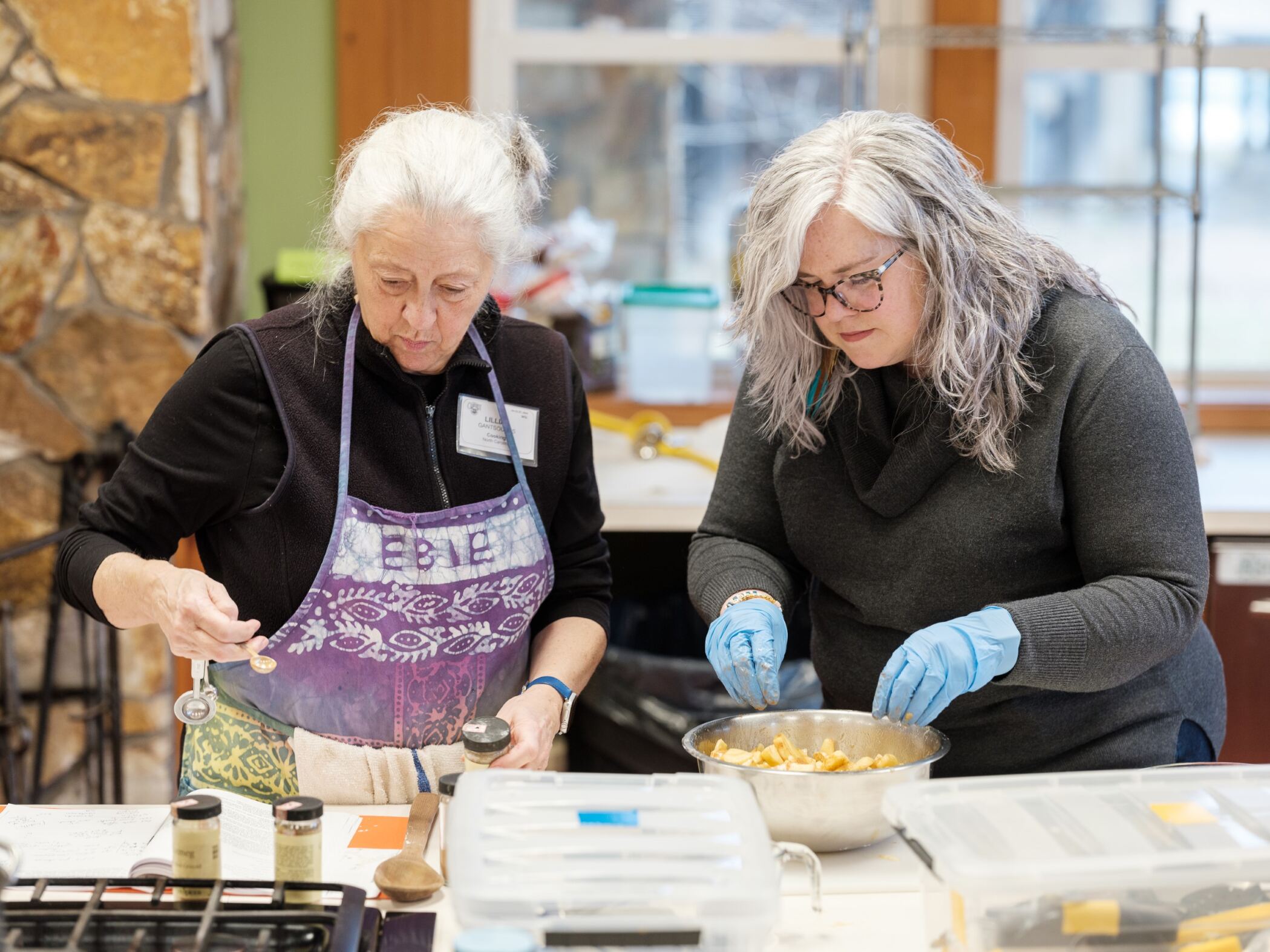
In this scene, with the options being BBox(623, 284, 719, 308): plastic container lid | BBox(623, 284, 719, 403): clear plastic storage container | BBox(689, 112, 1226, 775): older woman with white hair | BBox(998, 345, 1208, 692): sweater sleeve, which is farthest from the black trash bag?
BBox(998, 345, 1208, 692): sweater sleeve

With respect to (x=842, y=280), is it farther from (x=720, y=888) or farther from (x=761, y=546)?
(x=720, y=888)

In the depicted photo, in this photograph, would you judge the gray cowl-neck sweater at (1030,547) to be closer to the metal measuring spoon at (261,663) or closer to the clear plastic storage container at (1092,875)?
the clear plastic storage container at (1092,875)

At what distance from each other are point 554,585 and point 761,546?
0.27 m

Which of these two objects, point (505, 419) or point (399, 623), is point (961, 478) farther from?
point (399, 623)

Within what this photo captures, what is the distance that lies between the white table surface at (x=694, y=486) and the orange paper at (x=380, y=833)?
911 millimetres

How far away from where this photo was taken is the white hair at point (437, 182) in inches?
52.6

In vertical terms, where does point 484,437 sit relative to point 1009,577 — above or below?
above

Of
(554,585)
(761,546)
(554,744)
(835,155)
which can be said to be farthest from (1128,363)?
(554,744)

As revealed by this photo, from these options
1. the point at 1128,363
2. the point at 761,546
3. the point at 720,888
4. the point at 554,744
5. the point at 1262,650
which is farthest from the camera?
the point at 554,744

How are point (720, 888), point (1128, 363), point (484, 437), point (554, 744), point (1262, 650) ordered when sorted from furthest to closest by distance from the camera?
point (554, 744) < point (1262, 650) < point (484, 437) < point (1128, 363) < point (720, 888)

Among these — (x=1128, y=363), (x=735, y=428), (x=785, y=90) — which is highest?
(x=785, y=90)

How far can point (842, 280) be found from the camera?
1.38 metres

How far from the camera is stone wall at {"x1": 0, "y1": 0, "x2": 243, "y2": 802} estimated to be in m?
2.37

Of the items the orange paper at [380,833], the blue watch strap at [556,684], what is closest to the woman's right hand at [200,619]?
the orange paper at [380,833]
